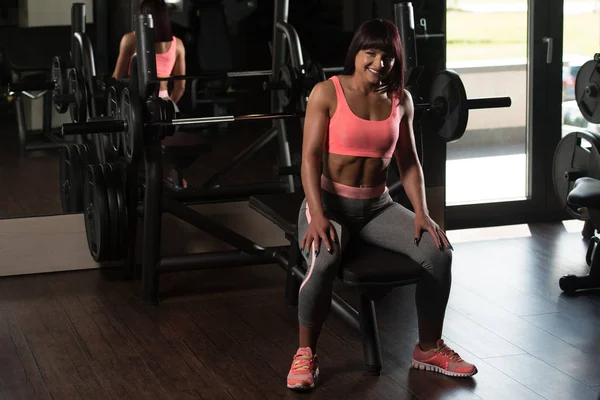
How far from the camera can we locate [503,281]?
376 centimetres

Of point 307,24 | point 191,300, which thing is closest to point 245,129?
point 307,24

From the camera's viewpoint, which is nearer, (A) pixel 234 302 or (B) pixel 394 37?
(B) pixel 394 37

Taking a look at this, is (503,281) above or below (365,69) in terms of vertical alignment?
below

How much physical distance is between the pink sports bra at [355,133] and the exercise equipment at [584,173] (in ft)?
3.71

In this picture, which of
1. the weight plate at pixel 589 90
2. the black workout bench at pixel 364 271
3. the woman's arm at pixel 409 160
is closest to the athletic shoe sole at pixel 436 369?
the black workout bench at pixel 364 271

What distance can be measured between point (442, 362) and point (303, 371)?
427 mm

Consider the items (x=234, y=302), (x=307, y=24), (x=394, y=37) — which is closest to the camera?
(x=394, y=37)

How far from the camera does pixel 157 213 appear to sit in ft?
11.5

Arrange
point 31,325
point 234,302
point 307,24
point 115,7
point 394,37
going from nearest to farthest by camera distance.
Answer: point 394,37 < point 31,325 < point 234,302 < point 115,7 < point 307,24

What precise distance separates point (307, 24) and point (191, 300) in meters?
1.36

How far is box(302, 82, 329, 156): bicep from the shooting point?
2.67 m

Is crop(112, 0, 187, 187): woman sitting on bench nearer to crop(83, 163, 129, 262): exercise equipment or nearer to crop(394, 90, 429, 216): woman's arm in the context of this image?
crop(83, 163, 129, 262): exercise equipment

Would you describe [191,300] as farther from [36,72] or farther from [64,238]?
[36,72]

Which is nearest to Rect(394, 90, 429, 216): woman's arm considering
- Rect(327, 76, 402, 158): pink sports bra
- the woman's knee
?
Rect(327, 76, 402, 158): pink sports bra
